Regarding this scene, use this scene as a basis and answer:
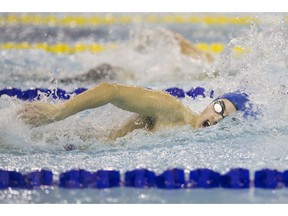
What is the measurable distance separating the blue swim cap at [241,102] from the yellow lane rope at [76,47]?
9.55 ft

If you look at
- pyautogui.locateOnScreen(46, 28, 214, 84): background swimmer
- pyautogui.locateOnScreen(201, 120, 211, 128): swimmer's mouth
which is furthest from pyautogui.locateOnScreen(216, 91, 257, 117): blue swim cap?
pyautogui.locateOnScreen(46, 28, 214, 84): background swimmer

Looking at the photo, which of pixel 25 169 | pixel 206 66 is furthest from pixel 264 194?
pixel 206 66

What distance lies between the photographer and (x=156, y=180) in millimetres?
2918

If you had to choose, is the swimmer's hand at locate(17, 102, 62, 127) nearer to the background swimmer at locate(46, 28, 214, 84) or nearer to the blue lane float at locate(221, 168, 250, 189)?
the blue lane float at locate(221, 168, 250, 189)

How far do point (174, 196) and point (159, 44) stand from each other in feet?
11.7

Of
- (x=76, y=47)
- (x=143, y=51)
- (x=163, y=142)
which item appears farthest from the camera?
(x=76, y=47)

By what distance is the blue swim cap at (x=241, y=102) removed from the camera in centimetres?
347

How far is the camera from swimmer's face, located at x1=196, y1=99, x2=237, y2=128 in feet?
11.2

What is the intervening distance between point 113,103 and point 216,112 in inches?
20.8

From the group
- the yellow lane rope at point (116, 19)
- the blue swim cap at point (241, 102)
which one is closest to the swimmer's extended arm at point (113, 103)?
the blue swim cap at point (241, 102)

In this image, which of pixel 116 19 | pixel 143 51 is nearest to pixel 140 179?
pixel 143 51

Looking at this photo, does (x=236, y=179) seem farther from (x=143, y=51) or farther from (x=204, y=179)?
(x=143, y=51)

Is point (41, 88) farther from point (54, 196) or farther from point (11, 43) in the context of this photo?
point (54, 196)

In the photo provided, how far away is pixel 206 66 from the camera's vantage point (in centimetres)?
591
